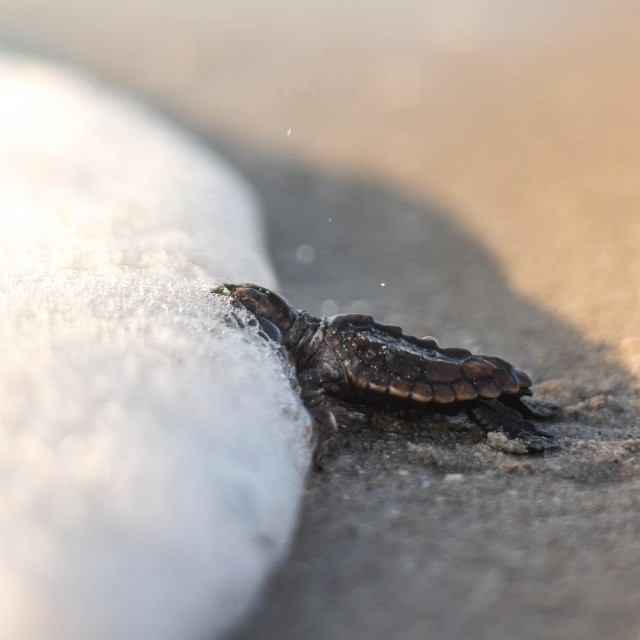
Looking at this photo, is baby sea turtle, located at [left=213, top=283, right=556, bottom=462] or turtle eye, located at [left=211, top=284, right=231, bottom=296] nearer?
baby sea turtle, located at [left=213, top=283, right=556, bottom=462]

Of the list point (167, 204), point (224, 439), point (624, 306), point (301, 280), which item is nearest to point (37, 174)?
point (167, 204)

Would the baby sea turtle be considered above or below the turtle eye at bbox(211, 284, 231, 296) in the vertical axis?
below

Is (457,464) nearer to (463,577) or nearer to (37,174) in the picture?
(463,577)

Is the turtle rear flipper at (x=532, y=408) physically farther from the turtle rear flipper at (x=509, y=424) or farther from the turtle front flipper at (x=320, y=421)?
the turtle front flipper at (x=320, y=421)

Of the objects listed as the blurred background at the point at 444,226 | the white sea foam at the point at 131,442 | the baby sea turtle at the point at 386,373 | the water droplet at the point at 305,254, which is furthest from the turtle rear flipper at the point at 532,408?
the water droplet at the point at 305,254

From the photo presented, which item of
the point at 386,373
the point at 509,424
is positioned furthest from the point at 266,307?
the point at 509,424

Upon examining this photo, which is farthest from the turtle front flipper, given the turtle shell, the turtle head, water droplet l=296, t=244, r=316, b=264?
water droplet l=296, t=244, r=316, b=264

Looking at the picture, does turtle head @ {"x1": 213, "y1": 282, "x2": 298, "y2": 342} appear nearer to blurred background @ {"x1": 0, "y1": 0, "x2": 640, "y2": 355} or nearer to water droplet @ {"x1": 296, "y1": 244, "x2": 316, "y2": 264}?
blurred background @ {"x1": 0, "y1": 0, "x2": 640, "y2": 355}
